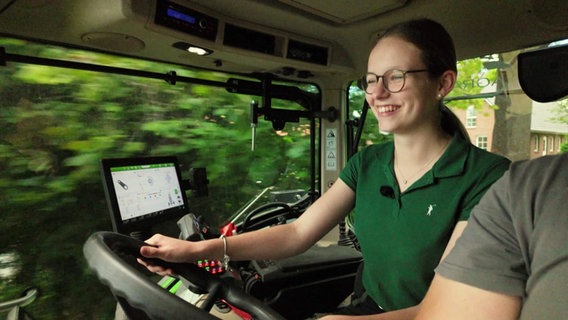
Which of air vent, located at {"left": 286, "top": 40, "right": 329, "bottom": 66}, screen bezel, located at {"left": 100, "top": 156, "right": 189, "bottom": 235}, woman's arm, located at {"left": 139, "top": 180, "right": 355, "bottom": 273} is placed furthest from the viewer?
air vent, located at {"left": 286, "top": 40, "right": 329, "bottom": 66}

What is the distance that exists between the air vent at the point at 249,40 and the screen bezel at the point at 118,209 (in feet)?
2.17

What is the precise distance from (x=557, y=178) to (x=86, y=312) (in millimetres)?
1976

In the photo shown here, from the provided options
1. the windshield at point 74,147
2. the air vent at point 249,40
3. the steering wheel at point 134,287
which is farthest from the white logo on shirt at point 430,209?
the windshield at point 74,147

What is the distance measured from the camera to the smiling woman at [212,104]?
1316 millimetres

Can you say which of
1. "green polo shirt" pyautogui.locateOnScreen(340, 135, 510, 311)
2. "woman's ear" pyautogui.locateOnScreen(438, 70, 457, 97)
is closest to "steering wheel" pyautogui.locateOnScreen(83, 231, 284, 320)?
"green polo shirt" pyautogui.locateOnScreen(340, 135, 510, 311)

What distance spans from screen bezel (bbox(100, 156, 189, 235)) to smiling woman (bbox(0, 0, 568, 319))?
122 millimetres

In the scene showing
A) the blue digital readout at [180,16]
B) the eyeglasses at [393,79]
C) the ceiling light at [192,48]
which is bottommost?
the eyeglasses at [393,79]

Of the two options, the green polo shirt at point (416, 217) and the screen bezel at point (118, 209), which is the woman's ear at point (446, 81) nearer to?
the green polo shirt at point (416, 217)

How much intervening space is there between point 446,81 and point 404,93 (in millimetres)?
160

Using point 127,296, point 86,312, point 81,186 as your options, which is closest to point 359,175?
point 127,296

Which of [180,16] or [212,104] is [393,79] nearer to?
[180,16]

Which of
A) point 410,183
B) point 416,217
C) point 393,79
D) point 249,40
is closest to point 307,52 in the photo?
point 249,40

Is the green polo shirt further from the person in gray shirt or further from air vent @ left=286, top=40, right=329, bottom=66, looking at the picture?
air vent @ left=286, top=40, right=329, bottom=66

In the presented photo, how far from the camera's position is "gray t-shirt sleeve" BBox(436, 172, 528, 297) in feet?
2.18
